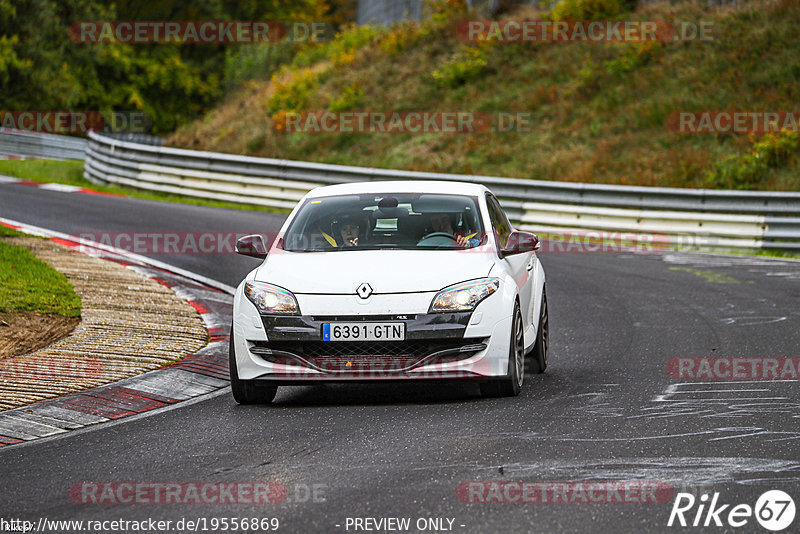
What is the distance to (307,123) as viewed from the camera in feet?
114

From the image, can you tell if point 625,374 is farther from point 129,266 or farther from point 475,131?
point 475,131

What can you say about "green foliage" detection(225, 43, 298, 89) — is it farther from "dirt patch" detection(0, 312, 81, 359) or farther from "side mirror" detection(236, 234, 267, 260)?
"side mirror" detection(236, 234, 267, 260)

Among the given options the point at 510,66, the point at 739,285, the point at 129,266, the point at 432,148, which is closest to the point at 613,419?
the point at 739,285

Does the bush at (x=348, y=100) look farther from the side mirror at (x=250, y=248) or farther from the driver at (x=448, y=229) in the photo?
the side mirror at (x=250, y=248)

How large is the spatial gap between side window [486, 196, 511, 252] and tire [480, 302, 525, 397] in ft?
2.81

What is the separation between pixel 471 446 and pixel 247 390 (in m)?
2.19

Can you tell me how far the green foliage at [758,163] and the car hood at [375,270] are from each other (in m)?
16.1

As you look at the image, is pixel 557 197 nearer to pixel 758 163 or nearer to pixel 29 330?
pixel 758 163

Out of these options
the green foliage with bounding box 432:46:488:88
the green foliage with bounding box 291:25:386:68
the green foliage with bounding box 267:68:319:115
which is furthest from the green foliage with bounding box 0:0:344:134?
the green foliage with bounding box 432:46:488:88

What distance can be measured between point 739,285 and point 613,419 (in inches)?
324

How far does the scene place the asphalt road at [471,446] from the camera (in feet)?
17.7

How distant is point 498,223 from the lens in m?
9.49

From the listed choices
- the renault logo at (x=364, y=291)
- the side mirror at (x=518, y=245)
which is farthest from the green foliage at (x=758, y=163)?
the renault logo at (x=364, y=291)

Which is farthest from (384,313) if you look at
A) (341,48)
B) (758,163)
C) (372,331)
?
(341,48)
